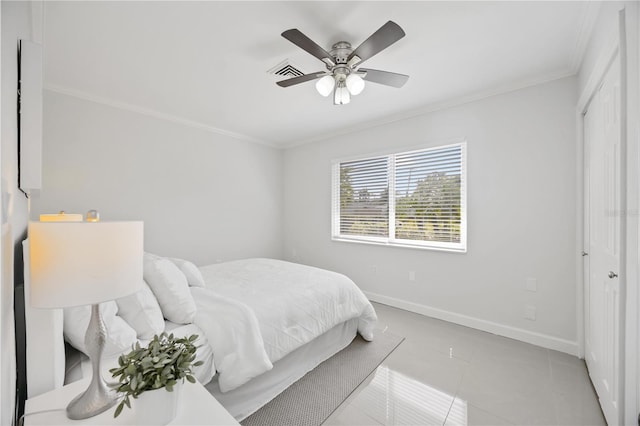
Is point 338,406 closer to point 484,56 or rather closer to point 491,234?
point 491,234

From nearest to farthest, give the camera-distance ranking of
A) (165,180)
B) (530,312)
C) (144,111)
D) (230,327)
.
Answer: (230,327) → (530,312) → (144,111) → (165,180)

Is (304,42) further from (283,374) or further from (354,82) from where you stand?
(283,374)

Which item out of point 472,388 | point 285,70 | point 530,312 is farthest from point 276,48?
point 530,312

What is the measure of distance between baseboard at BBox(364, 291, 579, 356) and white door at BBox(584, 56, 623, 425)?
24 cm

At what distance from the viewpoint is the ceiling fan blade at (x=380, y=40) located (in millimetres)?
1551

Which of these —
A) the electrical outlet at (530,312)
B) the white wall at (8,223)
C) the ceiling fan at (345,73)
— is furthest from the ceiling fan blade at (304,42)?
the electrical outlet at (530,312)

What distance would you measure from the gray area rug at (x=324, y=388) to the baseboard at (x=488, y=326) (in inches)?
35.6

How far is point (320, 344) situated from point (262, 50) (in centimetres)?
246

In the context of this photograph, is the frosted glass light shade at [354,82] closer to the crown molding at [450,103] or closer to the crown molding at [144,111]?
the crown molding at [450,103]

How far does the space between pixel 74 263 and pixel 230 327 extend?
1.02 metres

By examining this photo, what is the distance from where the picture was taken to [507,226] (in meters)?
2.80

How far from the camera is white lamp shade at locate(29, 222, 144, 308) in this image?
29.7 inches

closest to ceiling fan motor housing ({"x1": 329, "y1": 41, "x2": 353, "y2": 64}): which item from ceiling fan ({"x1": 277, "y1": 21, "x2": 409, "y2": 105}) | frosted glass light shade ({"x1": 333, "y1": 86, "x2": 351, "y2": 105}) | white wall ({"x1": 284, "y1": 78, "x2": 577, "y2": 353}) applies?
ceiling fan ({"x1": 277, "y1": 21, "x2": 409, "y2": 105})

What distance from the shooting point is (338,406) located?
5.93ft
